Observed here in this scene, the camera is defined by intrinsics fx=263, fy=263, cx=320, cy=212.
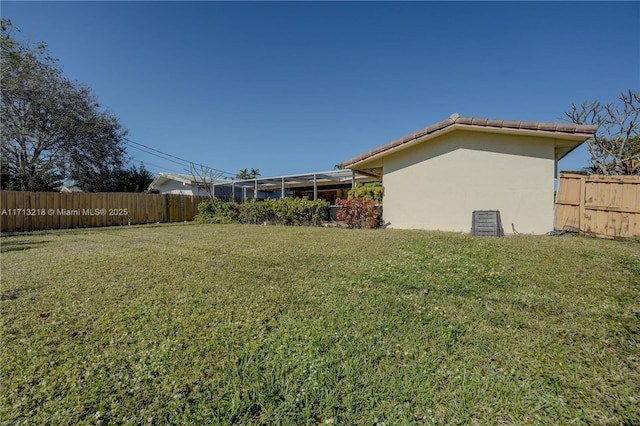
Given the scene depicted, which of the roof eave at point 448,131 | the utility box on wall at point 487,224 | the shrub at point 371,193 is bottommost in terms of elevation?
the utility box on wall at point 487,224

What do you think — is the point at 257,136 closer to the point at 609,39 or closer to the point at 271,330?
the point at 609,39

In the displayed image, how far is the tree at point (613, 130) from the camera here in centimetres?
1460

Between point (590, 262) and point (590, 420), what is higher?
point (590, 262)

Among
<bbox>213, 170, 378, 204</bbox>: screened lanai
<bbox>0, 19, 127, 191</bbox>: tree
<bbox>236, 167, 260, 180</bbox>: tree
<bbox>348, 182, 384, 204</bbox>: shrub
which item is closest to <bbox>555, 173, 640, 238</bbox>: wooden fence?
<bbox>348, 182, 384, 204</bbox>: shrub

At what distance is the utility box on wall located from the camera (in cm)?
760

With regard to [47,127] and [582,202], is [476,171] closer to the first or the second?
[582,202]

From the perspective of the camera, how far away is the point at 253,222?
1427 cm

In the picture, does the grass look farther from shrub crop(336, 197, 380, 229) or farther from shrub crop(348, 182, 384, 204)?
shrub crop(348, 182, 384, 204)

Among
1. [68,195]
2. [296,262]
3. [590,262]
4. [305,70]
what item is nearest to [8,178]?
[68,195]

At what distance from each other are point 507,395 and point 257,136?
2615 centimetres

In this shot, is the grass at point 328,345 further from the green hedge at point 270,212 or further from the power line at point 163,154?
the power line at point 163,154

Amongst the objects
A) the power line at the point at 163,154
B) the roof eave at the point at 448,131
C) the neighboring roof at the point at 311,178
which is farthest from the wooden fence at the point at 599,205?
the power line at the point at 163,154

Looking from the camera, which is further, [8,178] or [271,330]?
[8,178]

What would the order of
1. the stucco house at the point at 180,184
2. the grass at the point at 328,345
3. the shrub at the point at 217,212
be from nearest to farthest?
the grass at the point at 328,345 < the shrub at the point at 217,212 < the stucco house at the point at 180,184
